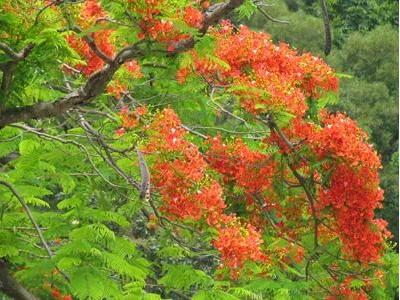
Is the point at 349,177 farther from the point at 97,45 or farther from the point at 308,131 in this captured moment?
the point at 97,45

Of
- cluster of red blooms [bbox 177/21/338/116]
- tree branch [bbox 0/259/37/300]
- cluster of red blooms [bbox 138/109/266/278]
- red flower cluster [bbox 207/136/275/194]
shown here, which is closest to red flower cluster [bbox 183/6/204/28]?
cluster of red blooms [bbox 138/109/266/278]

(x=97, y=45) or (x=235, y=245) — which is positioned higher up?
(x=97, y=45)

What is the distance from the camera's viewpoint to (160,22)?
4.43m

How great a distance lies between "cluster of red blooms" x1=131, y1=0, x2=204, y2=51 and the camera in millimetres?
4336

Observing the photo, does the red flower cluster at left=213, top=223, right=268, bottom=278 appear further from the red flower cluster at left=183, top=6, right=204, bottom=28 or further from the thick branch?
the red flower cluster at left=183, top=6, right=204, bottom=28

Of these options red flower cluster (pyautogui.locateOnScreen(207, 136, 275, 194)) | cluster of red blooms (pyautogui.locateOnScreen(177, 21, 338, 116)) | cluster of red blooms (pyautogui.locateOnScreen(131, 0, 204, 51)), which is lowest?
red flower cluster (pyautogui.locateOnScreen(207, 136, 275, 194))

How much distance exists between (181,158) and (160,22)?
1308mm

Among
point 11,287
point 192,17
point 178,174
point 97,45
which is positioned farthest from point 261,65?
point 11,287

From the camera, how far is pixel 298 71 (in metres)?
6.66

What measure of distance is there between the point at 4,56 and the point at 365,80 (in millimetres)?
19310

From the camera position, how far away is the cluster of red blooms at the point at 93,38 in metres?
5.17

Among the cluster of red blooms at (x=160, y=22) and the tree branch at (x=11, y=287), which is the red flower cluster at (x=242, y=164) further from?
the cluster of red blooms at (x=160, y=22)

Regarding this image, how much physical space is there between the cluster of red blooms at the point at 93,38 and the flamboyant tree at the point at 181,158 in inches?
0.5

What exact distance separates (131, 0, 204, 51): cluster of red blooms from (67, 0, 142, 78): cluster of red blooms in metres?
0.66
